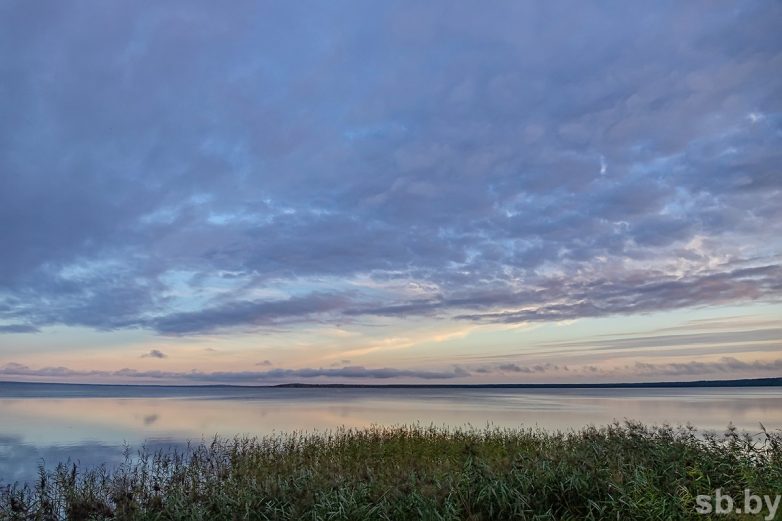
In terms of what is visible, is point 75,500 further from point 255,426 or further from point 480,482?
point 255,426

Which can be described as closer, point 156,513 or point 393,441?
point 156,513

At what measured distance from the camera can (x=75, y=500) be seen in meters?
11.7

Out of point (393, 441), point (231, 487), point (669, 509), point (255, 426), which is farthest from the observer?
point (255, 426)

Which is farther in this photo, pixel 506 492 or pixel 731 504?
pixel 506 492

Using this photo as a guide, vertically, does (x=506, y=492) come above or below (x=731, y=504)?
above

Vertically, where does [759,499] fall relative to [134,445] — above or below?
above

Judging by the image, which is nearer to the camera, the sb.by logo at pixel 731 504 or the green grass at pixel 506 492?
the sb.by logo at pixel 731 504

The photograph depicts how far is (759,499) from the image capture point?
8445 mm

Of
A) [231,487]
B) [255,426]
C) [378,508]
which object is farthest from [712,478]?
[255,426]

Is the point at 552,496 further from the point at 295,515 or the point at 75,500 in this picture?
the point at 75,500

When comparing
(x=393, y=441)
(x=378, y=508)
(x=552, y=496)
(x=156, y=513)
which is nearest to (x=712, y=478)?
(x=552, y=496)

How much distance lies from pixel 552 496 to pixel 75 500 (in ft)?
32.0

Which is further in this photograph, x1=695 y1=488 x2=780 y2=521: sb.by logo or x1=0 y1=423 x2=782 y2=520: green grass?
x1=0 y1=423 x2=782 y2=520: green grass

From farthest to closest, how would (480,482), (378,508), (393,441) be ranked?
(393,441) < (480,482) < (378,508)
